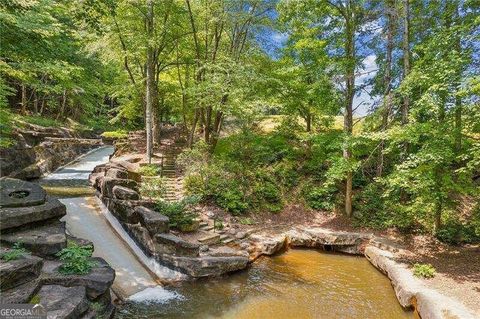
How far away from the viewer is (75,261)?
6109 mm

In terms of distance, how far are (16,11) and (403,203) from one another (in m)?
13.6

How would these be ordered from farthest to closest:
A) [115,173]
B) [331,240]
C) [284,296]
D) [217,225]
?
[115,173] → [331,240] → [217,225] → [284,296]

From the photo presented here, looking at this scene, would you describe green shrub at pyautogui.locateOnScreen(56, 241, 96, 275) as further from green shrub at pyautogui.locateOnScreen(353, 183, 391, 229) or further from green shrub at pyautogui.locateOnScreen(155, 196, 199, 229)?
green shrub at pyautogui.locateOnScreen(353, 183, 391, 229)

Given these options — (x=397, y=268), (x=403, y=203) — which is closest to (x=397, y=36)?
(x=403, y=203)

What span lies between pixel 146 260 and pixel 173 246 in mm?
901

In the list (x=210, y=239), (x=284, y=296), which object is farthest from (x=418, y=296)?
(x=210, y=239)

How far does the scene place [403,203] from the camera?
40.1ft

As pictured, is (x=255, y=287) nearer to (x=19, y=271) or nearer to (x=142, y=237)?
(x=142, y=237)

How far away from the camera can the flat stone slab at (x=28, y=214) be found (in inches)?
262

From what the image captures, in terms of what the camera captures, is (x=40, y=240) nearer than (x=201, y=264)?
Yes

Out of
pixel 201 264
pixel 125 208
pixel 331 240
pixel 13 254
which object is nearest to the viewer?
pixel 13 254

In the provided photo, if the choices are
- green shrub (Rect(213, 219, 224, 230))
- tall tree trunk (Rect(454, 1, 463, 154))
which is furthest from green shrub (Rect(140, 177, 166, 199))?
tall tree trunk (Rect(454, 1, 463, 154))

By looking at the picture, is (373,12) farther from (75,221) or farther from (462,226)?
(75,221)

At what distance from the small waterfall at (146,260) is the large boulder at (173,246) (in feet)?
1.30
